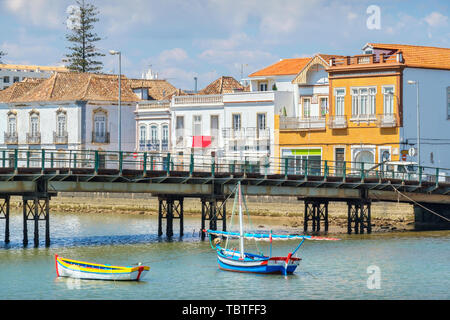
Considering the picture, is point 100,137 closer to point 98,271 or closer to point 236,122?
point 236,122

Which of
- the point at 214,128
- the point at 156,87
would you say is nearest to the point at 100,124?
the point at 156,87

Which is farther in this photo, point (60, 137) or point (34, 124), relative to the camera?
point (34, 124)

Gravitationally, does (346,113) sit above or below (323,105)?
below

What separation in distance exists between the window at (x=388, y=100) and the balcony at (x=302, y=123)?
669cm

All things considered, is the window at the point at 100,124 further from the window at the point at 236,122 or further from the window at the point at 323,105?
the window at the point at 323,105

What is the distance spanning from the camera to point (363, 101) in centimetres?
9138

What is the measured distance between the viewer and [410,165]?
80688mm

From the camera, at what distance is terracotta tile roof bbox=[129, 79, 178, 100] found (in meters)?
117

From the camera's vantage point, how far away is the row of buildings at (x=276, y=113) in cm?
9019

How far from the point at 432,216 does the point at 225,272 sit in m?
31.9

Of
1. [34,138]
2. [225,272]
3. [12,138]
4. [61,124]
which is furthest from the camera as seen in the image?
[12,138]

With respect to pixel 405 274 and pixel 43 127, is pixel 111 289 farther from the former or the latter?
pixel 43 127

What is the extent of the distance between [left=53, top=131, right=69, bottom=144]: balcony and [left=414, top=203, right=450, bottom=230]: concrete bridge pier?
42177mm

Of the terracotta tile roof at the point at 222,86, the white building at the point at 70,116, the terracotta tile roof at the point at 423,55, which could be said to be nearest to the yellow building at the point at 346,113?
the terracotta tile roof at the point at 423,55
